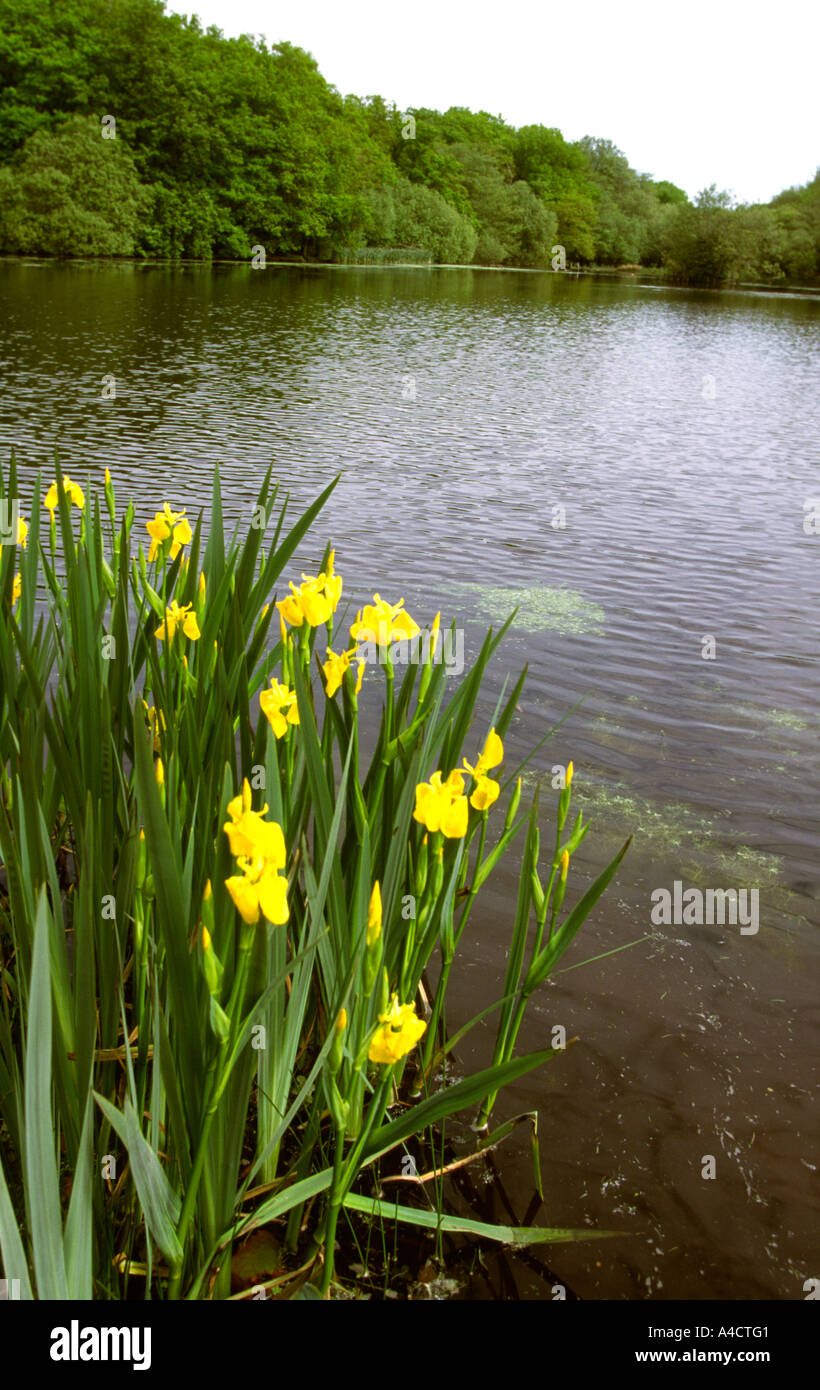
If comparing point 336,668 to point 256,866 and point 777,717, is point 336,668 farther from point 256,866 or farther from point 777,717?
point 777,717

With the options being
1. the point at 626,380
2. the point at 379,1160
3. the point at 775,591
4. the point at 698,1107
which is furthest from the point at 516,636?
the point at 626,380

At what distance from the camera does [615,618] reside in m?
8.10

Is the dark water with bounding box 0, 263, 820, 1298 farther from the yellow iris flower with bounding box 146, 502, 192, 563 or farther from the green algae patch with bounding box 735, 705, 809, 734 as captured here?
the yellow iris flower with bounding box 146, 502, 192, 563

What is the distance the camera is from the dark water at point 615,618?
287cm

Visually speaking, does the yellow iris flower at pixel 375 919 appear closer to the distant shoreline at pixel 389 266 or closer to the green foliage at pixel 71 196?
the distant shoreline at pixel 389 266

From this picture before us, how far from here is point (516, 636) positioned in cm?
759

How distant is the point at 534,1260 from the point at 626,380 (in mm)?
23379

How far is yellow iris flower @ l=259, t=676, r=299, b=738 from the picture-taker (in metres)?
2.02

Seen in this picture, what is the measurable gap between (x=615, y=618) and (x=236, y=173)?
2387 inches

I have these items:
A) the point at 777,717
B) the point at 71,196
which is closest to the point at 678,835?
the point at 777,717

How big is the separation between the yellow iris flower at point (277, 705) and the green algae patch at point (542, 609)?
5.56 m

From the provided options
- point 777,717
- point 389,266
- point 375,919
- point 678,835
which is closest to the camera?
point 375,919

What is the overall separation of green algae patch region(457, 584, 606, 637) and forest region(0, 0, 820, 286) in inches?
1377

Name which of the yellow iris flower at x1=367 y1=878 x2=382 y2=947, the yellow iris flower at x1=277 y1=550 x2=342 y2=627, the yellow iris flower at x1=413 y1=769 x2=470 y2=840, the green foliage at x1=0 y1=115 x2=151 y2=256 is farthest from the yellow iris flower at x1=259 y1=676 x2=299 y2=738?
the green foliage at x1=0 y1=115 x2=151 y2=256
